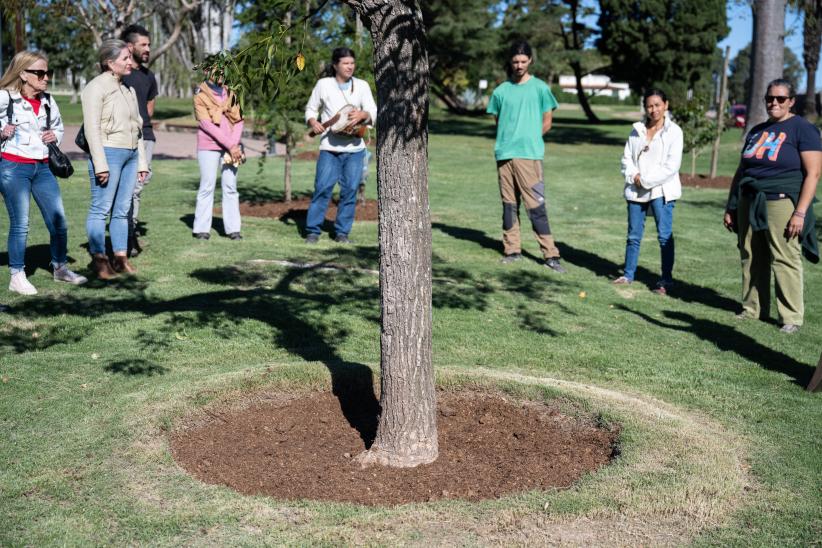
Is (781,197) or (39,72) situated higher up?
(39,72)

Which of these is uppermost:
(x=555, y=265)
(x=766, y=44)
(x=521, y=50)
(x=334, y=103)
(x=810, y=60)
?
(x=810, y=60)

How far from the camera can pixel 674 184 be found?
920cm

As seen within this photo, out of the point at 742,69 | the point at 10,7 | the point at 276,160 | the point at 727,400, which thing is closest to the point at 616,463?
the point at 727,400

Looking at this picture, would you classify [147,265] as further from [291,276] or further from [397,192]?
[397,192]

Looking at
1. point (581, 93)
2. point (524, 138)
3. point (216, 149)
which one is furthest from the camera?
point (581, 93)

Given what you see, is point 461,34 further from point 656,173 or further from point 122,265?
point 122,265

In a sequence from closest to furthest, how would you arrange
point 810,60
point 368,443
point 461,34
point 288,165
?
point 368,443, point 288,165, point 810,60, point 461,34

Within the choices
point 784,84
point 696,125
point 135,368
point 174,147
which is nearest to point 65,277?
point 135,368

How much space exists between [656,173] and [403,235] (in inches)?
196

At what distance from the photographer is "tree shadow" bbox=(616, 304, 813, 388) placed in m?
6.79

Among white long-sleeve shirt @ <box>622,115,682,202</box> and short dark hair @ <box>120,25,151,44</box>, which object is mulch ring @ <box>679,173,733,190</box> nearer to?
white long-sleeve shirt @ <box>622,115,682,202</box>

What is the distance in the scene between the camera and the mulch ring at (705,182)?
19812 mm

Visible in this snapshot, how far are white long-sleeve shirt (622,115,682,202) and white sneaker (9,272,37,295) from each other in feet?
18.2

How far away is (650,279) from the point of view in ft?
32.6
